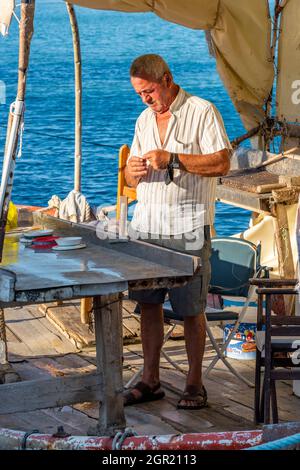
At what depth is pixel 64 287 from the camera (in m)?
4.65

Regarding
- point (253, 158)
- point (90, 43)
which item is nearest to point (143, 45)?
point (90, 43)

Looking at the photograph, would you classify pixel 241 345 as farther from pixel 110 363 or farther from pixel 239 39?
pixel 239 39

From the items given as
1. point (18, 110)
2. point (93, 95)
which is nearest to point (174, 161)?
point (18, 110)

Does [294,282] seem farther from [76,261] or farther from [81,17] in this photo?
[81,17]

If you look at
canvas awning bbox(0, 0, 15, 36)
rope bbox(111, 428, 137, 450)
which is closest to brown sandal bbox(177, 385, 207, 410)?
rope bbox(111, 428, 137, 450)

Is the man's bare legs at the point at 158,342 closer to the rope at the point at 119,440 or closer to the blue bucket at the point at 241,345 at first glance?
the blue bucket at the point at 241,345

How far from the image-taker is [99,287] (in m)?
4.72

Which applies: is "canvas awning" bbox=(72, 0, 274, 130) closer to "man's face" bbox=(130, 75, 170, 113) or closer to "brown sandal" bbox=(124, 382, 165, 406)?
"man's face" bbox=(130, 75, 170, 113)

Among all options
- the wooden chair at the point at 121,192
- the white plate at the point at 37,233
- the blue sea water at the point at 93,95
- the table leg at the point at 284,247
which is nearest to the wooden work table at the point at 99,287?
the white plate at the point at 37,233

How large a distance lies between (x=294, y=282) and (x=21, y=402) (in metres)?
1.47

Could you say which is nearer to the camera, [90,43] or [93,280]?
[93,280]

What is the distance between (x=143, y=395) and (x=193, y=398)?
295mm

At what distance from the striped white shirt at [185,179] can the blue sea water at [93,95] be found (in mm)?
5936

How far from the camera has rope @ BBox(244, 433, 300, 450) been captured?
3.67 meters
